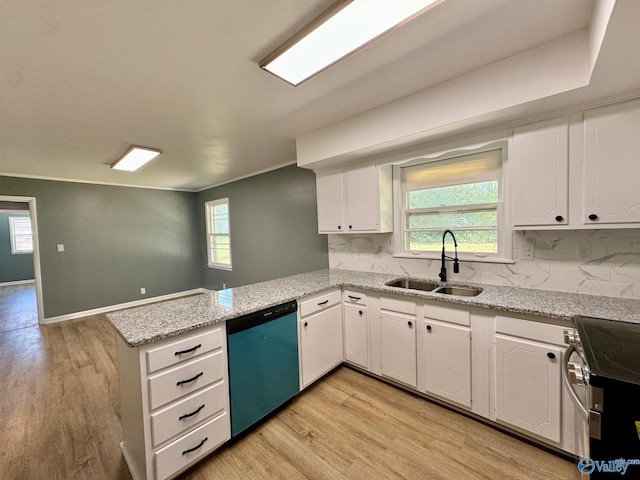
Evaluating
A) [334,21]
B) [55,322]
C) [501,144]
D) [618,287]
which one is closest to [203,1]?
[334,21]

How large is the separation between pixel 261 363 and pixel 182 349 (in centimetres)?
61

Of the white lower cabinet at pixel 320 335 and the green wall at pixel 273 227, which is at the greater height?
the green wall at pixel 273 227

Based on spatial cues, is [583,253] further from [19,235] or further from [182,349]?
[19,235]

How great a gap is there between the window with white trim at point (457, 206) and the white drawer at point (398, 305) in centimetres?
65

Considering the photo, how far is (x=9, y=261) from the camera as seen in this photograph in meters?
7.77

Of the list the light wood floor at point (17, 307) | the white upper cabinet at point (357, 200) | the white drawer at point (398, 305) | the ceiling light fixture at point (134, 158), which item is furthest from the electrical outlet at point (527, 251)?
the light wood floor at point (17, 307)

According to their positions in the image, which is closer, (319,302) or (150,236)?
(319,302)

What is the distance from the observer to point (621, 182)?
1523mm

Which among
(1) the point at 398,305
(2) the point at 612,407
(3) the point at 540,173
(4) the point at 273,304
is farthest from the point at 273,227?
(2) the point at 612,407

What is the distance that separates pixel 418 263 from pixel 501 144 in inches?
48.3

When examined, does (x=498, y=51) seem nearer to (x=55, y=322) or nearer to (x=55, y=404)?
(x=55, y=404)

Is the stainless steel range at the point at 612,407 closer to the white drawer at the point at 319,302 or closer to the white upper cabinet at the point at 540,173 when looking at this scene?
the white upper cabinet at the point at 540,173

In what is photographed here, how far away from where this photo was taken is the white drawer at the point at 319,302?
2225mm

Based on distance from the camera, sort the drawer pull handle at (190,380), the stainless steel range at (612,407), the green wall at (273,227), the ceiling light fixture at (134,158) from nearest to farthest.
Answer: the stainless steel range at (612,407), the drawer pull handle at (190,380), the ceiling light fixture at (134,158), the green wall at (273,227)
